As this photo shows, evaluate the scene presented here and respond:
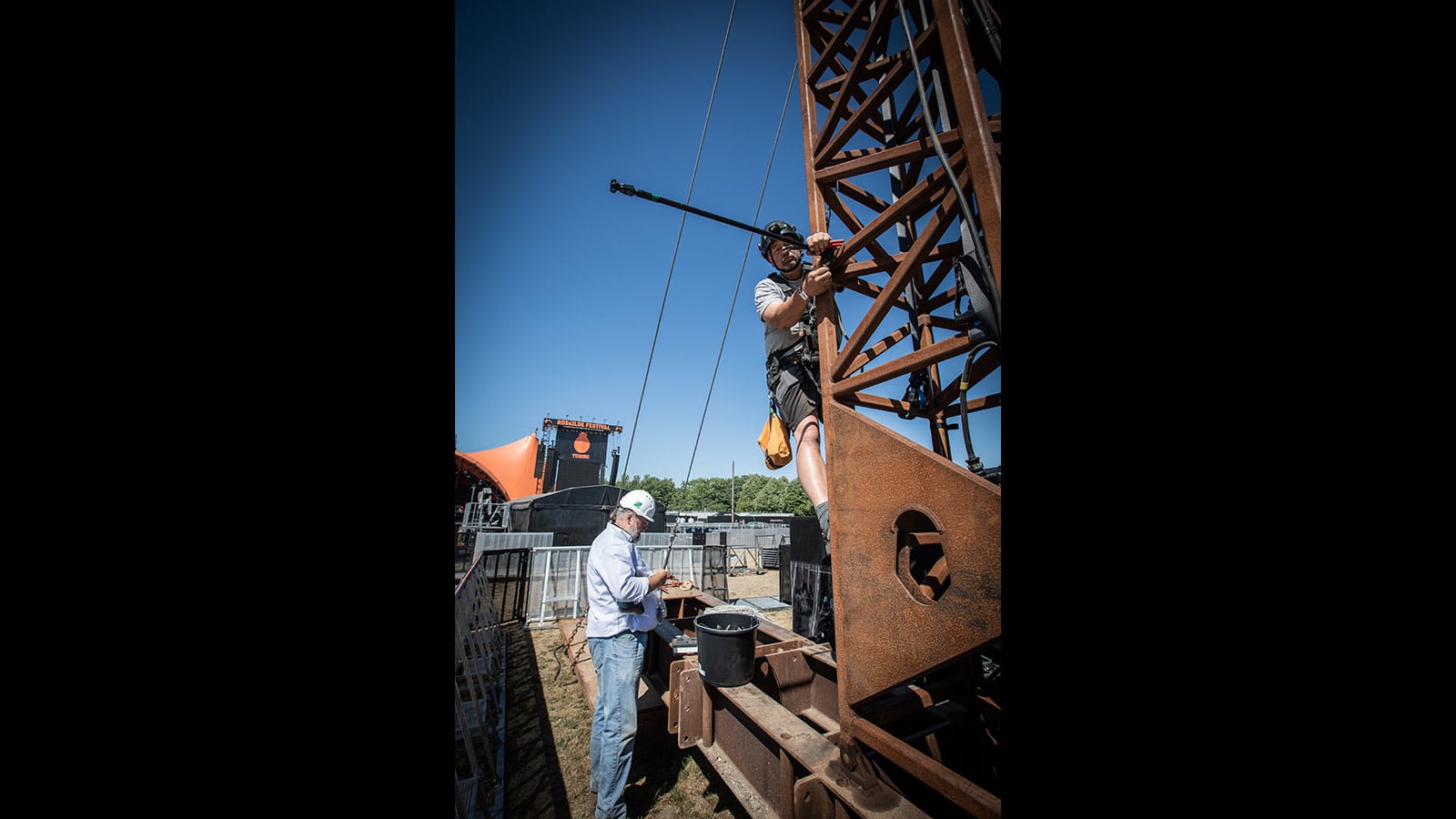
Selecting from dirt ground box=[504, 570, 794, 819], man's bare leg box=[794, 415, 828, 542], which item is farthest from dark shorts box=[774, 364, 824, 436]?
dirt ground box=[504, 570, 794, 819]

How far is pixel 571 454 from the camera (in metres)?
39.0

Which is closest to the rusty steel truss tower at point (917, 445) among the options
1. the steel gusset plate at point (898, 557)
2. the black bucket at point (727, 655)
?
the steel gusset plate at point (898, 557)

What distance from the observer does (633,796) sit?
445cm

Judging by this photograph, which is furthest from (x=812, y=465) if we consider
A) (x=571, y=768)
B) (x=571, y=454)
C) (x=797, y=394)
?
(x=571, y=454)

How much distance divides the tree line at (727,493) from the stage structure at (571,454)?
91.7 feet

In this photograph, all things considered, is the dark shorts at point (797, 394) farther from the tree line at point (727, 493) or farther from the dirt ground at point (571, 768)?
the tree line at point (727, 493)

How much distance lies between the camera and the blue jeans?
404 centimetres

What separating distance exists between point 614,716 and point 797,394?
326cm

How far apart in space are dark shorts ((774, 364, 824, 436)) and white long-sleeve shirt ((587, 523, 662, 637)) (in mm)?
2138

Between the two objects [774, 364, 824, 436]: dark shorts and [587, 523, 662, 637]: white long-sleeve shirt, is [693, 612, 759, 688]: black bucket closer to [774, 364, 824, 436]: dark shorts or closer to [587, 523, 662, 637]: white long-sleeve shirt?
[587, 523, 662, 637]: white long-sleeve shirt
